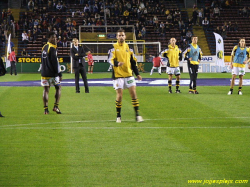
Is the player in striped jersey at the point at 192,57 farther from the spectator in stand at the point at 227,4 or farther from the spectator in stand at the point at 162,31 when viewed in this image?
the spectator in stand at the point at 227,4

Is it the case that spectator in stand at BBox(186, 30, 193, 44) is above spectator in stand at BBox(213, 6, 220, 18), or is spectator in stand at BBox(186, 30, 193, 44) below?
below

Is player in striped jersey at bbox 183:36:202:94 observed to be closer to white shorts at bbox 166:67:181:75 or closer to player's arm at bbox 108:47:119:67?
white shorts at bbox 166:67:181:75

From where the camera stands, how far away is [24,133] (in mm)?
10234

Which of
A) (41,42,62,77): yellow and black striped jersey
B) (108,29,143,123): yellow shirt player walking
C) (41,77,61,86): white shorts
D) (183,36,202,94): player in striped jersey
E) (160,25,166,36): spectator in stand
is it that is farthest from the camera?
(160,25,166,36): spectator in stand

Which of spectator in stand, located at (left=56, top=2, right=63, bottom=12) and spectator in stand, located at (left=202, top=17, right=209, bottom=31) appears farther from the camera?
spectator in stand, located at (left=202, top=17, right=209, bottom=31)

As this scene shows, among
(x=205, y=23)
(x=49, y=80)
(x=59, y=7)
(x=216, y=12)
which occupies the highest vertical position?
(x=59, y=7)

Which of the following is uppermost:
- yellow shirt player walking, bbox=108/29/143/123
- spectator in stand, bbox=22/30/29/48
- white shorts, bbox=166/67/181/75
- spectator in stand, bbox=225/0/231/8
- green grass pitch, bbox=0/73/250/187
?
spectator in stand, bbox=225/0/231/8

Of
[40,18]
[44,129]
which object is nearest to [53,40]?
[44,129]

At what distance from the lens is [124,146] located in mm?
8656

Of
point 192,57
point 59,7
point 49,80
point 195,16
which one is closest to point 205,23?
point 195,16

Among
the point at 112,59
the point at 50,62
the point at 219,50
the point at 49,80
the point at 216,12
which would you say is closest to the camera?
the point at 112,59

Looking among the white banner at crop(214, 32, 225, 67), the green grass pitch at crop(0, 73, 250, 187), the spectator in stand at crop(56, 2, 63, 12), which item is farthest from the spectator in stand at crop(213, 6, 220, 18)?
the green grass pitch at crop(0, 73, 250, 187)

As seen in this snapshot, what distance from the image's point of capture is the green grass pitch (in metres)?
6.59

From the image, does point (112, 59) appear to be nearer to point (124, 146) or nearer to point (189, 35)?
point (124, 146)
